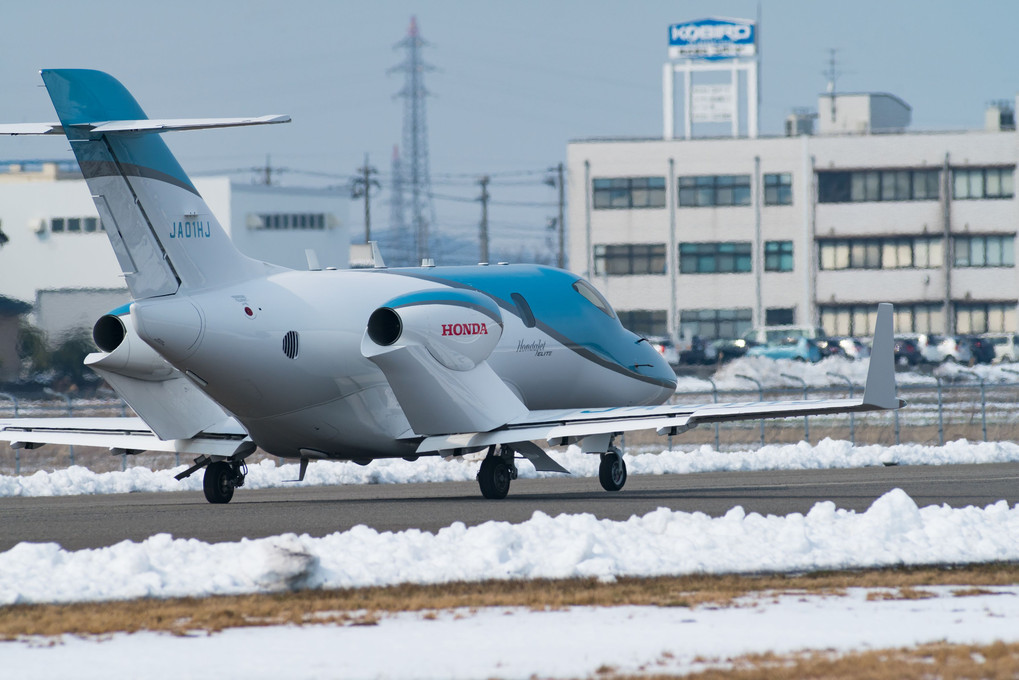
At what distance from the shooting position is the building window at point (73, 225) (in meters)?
79.4

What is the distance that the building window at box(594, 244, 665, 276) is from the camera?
104 meters

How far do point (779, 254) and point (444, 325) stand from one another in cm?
8088

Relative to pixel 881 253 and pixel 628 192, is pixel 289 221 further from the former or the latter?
pixel 881 253

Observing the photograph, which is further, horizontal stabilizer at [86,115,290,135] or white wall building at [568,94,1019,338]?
white wall building at [568,94,1019,338]

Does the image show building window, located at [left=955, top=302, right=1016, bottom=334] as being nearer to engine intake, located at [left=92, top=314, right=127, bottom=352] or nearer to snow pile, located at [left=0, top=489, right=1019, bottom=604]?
engine intake, located at [left=92, top=314, right=127, bottom=352]

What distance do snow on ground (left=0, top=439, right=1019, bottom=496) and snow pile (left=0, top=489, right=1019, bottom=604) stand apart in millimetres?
15095

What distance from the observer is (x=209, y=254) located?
23203 mm

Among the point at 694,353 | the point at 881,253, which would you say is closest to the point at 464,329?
the point at 694,353

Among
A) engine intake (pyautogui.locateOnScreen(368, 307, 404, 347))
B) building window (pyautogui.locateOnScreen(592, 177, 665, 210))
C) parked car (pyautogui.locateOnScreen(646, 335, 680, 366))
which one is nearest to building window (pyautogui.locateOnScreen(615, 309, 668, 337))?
building window (pyautogui.locateOnScreen(592, 177, 665, 210))

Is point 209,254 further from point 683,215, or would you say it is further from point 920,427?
point 683,215

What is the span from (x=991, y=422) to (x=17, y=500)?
1101 inches

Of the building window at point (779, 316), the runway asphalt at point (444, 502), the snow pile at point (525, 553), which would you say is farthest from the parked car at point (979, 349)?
the snow pile at point (525, 553)

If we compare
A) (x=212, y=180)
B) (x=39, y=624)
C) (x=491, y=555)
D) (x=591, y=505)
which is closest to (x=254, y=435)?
(x=591, y=505)

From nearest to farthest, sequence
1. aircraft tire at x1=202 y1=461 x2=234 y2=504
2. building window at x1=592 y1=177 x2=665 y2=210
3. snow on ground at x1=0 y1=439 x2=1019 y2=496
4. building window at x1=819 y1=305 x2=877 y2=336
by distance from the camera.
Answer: aircraft tire at x1=202 y1=461 x2=234 y2=504 < snow on ground at x1=0 y1=439 x2=1019 y2=496 < building window at x1=819 y1=305 x2=877 y2=336 < building window at x1=592 y1=177 x2=665 y2=210
